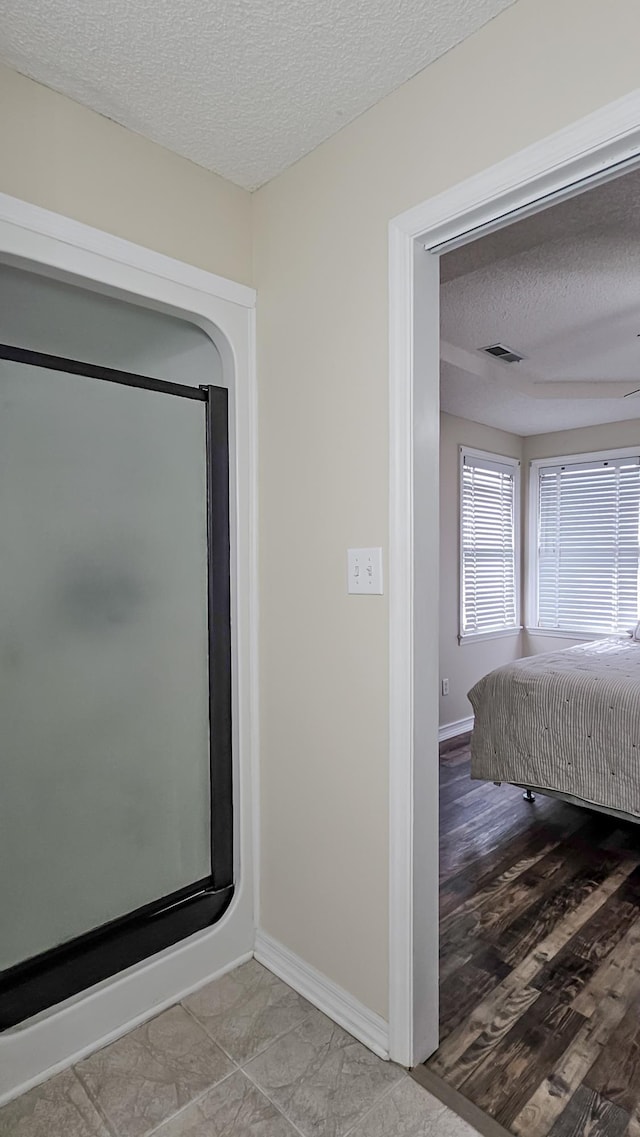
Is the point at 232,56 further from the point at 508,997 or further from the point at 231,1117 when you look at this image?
the point at 508,997

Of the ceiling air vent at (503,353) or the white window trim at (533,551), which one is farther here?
the white window trim at (533,551)

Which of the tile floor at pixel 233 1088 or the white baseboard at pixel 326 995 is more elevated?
the white baseboard at pixel 326 995

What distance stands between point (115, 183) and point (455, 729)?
4136mm

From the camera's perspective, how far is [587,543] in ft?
17.5

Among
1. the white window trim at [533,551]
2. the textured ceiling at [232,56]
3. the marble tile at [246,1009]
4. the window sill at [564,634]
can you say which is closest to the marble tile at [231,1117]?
the marble tile at [246,1009]

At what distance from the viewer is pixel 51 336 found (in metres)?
2.08

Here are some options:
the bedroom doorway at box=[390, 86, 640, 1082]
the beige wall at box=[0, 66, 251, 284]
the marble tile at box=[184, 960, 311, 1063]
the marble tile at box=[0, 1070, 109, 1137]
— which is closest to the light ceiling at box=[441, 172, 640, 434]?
the bedroom doorway at box=[390, 86, 640, 1082]

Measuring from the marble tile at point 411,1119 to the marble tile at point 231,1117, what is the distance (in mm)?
180

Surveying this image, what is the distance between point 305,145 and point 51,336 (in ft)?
3.23

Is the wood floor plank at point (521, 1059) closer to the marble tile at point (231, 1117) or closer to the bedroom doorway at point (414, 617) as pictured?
the bedroom doorway at point (414, 617)

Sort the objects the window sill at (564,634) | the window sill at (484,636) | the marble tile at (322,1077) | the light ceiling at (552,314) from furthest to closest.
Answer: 1. the window sill at (564,634)
2. the window sill at (484,636)
3. the light ceiling at (552,314)
4. the marble tile at (322,1077)

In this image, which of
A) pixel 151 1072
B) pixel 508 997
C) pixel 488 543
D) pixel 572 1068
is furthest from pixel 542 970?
pixel 488 543

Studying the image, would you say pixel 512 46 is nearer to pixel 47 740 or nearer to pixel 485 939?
pixel 47 740

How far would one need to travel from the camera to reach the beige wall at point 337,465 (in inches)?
58.4
